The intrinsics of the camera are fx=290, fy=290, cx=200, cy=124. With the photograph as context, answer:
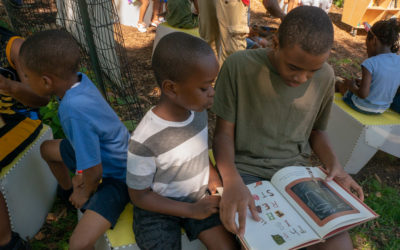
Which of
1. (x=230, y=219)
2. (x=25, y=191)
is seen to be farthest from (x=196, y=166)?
(x=25, y=191)

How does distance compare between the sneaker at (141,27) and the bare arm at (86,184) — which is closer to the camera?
the bare arm at (86,184)

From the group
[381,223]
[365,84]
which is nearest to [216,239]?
[381,223]

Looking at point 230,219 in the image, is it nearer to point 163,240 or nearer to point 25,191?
point 163,240

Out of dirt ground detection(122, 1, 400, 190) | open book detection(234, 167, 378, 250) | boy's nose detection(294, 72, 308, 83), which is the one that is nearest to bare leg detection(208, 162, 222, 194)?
open book detection(234, 167, 378, 250)

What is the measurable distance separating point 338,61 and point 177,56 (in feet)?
17.0

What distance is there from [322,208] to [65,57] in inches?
58.4

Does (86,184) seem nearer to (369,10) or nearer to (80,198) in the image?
(80,198)

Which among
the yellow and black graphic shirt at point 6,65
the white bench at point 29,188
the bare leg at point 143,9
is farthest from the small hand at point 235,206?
the bare leg at point 143,9

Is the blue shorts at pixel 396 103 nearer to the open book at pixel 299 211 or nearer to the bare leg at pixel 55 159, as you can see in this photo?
the open book at pixel 299 211

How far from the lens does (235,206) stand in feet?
4.32

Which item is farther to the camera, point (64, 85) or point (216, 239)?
point (64, 85)

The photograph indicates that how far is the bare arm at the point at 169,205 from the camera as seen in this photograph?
1312mm

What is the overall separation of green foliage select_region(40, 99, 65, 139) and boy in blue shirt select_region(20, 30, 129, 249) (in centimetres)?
115

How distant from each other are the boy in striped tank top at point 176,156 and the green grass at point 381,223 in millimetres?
1545
